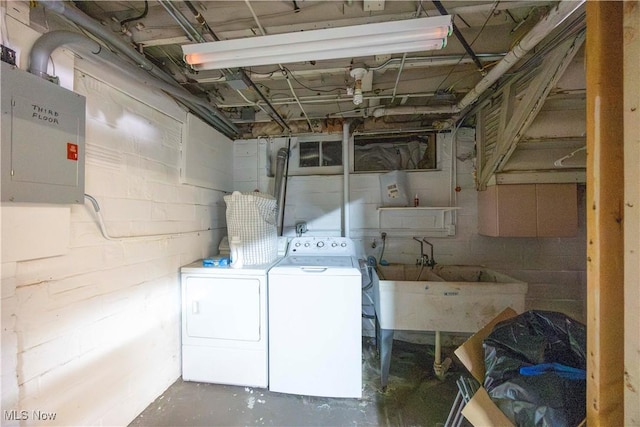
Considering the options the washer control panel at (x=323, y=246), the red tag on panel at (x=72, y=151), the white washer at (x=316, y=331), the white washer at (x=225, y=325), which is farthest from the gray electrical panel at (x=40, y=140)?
the washer control panel at (x=323, y=246)

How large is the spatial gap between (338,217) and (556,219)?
1897mm

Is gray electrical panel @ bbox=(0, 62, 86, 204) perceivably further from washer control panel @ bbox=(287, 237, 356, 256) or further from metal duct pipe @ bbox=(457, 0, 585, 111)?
metal duct pipe @ bbox=(457, 0, 585, 111)

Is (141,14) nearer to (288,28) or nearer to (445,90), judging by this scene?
(288,28)

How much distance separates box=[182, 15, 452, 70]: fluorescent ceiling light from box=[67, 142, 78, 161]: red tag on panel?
27.4 inches

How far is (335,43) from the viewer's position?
3.75 ft

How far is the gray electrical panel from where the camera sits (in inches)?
36.8

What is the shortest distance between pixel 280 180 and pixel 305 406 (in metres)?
2.00

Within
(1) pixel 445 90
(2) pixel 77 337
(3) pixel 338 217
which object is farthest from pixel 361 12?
(2) pixel 77 337

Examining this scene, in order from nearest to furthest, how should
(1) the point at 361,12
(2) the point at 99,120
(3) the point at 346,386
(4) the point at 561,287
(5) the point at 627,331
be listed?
1. (5) the point at 627,331
2. (1) the point at 361,12
3. (2) the point at 99,120
4. (3) the point at 346,386
5. (4) the point at 561,287

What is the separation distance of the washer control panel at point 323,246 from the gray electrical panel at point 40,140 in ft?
5.24

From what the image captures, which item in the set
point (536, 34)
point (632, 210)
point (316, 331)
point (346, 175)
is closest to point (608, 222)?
point (632, 210)

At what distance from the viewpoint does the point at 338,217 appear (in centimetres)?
270

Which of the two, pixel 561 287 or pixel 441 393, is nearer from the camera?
pixel 441 393

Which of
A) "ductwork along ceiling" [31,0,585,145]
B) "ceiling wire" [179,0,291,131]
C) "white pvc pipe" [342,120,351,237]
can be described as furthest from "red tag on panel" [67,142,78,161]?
"white pvc pipe" [342,120,351,237]
